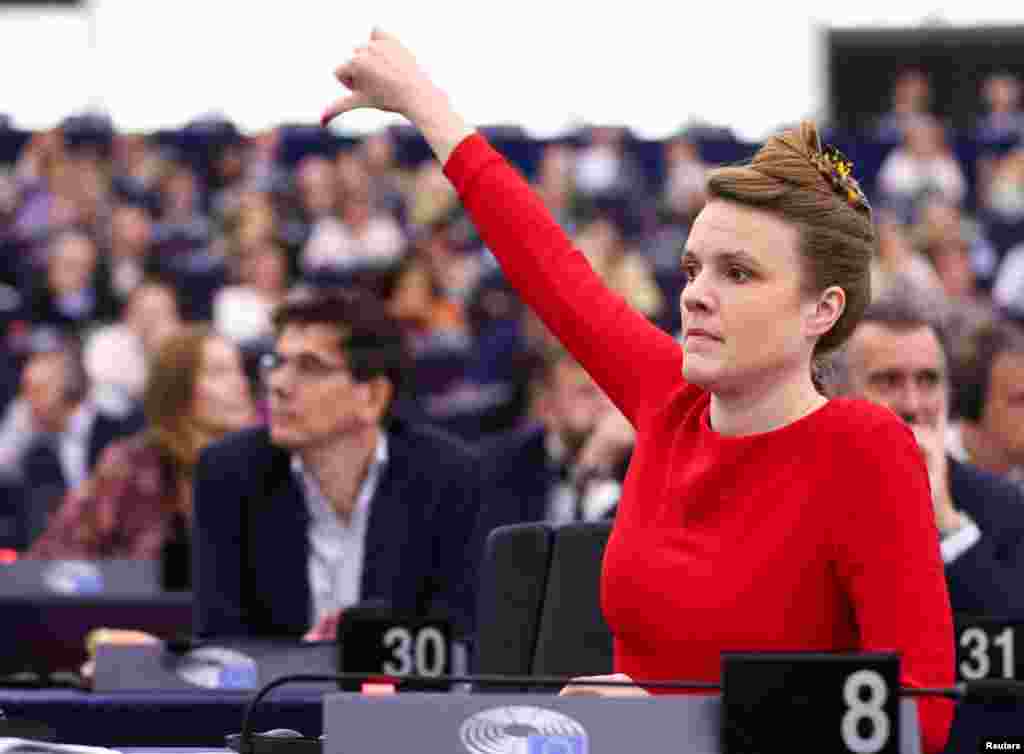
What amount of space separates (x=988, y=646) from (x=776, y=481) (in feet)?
2.88

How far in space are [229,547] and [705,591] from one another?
76.6 inches

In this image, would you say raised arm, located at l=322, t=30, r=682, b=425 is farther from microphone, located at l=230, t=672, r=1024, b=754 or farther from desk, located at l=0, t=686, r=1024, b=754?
desk, located at l=0, t=686, r=1024, b=754

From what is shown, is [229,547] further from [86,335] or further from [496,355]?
[86,335]

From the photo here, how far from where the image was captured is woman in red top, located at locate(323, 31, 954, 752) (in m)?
2.05

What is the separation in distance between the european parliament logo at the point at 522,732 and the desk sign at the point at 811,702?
0.48 ft

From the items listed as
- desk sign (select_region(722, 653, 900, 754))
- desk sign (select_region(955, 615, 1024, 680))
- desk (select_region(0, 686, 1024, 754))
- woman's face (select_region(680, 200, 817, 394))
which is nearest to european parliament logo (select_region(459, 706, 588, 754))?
desk sign (select_region(722, 653, 900, 754))

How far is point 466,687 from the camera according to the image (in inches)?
128

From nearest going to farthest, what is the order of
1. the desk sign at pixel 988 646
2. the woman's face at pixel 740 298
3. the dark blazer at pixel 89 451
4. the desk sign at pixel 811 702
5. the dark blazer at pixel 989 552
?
the desk sign at pixel 811 702
the woman's face at pixel 740 298
the desk sign at pixel 988 646
the dark blazer at pixel 989 552
the dark blazer at pixel 89 451

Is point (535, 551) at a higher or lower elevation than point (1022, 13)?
lower

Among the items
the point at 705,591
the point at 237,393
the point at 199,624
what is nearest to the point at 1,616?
the point at 199,624

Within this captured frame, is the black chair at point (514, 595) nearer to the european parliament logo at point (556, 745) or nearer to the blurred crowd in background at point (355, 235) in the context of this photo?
the european parliament logo at point (556, 745)

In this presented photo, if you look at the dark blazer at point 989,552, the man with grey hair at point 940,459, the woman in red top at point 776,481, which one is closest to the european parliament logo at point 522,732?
the woman in red top at point 776,481

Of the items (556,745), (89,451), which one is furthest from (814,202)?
(89,451)

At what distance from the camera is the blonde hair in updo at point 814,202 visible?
2.17 meters
